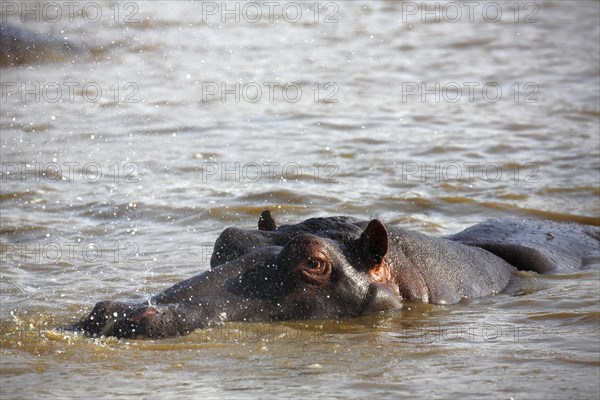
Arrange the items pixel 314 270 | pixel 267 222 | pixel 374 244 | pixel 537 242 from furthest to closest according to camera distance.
Result: pixel 537 242, pixel 267 222, pixel 374 244, pixel 314 270

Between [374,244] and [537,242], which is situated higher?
[374,244]

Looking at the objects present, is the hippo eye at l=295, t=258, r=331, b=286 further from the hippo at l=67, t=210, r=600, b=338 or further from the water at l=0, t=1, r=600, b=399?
the water at l=0, t=1, r=600, b=399

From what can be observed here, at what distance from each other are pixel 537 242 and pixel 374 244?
2726 mm

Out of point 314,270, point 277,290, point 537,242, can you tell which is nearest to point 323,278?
point 314,270

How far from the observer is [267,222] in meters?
7.45

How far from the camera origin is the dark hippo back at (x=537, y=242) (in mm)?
8672

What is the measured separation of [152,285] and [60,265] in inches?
42.2

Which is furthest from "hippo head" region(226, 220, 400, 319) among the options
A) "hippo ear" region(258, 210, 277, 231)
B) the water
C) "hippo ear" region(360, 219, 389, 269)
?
"hippo ear" region(258, 210, 277, 231)

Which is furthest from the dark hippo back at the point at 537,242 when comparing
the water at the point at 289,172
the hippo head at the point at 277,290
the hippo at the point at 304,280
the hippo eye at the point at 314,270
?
the hippo eye at the point at 314,270

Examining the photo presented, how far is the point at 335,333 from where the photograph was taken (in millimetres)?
6883

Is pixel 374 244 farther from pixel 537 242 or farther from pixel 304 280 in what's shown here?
pixel 537 242

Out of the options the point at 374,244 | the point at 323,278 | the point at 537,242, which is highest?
the point at 374,244

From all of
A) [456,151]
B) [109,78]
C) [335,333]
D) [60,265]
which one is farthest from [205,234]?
[109,78]

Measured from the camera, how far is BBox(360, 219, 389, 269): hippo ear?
6770 mm
